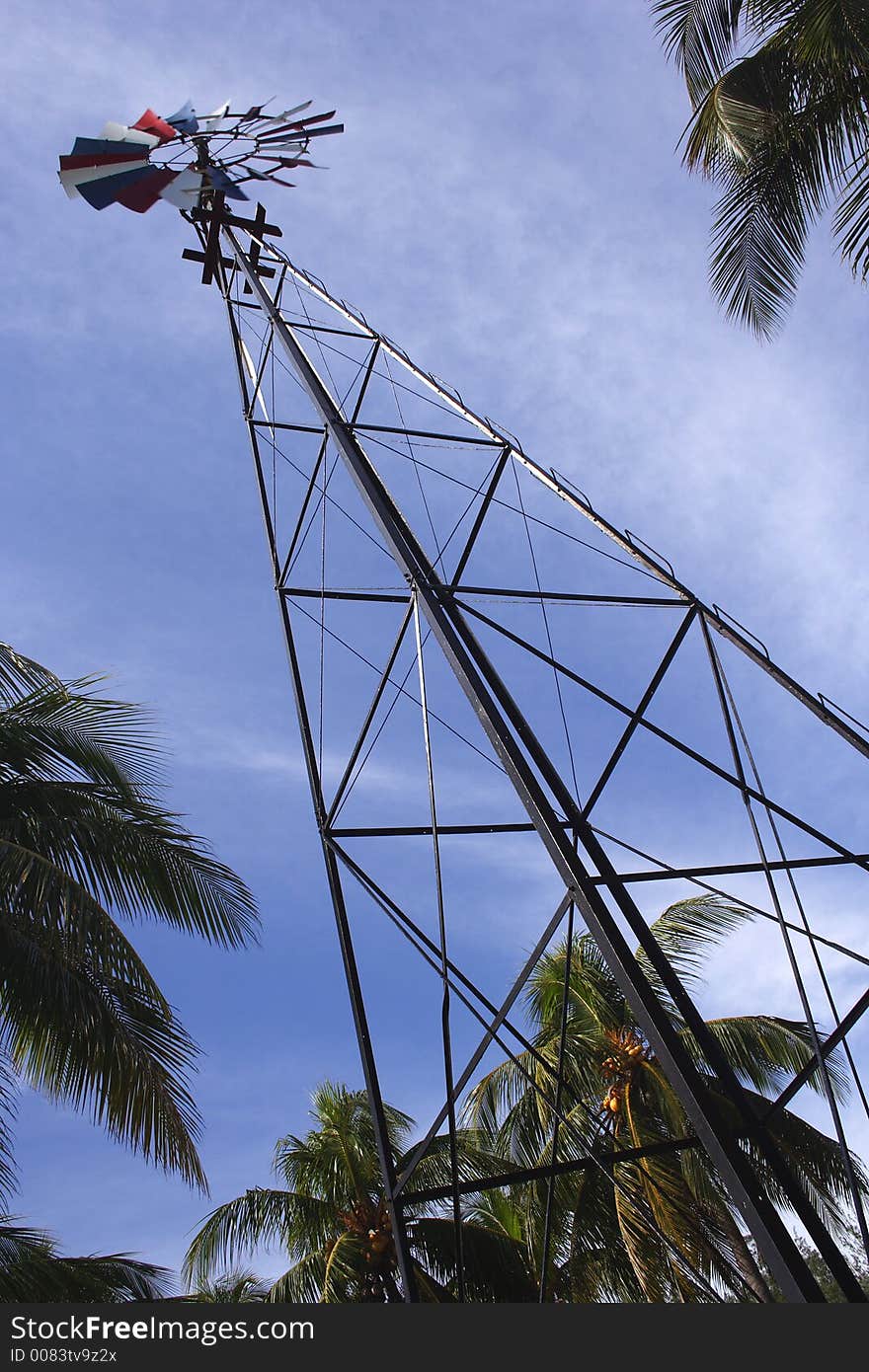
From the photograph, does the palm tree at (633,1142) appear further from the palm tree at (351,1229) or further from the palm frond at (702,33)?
the palm frond at (702,33)

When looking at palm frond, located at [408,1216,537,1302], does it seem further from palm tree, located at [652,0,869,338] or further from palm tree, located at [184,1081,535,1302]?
palm tree, located at [652,0,869,338]

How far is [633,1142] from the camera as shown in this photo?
49.6 feet

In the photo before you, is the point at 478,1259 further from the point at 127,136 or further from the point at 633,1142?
the point at 127,136

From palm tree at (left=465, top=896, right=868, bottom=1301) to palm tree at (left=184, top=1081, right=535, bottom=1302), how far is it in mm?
832

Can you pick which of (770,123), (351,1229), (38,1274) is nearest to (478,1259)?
(351,1229)

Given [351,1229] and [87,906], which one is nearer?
[87,906]

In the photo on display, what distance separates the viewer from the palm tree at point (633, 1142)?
1362 cm

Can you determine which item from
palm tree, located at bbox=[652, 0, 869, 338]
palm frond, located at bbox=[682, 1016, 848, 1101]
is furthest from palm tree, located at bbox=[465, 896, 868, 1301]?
palm tree, located at bbox=[652, 0, 869, 338]

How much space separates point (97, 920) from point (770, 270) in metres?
9.06

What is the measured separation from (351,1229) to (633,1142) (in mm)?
4293

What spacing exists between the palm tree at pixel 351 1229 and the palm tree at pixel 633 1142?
83 cm

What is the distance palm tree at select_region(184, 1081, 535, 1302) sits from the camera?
14.7 meters

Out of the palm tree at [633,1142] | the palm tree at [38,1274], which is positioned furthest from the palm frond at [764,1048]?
the palm tree at [38,1274]

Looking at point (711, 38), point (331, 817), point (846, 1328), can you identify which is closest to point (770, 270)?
point (711, 38)
